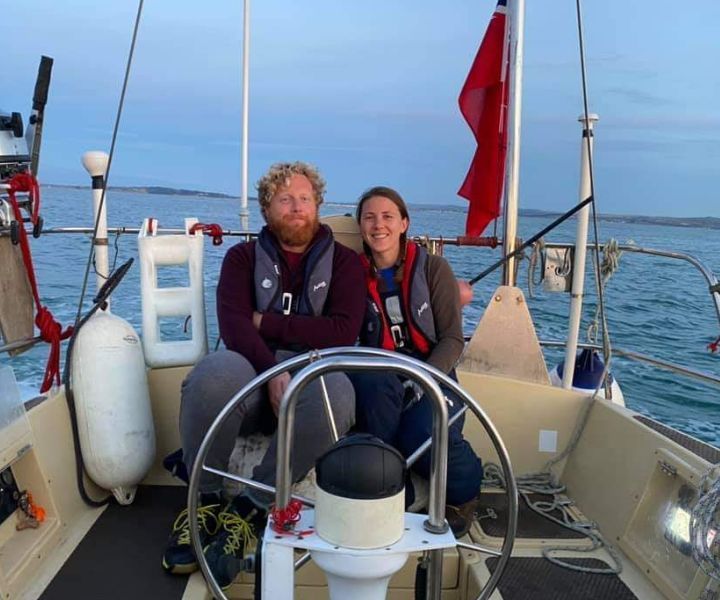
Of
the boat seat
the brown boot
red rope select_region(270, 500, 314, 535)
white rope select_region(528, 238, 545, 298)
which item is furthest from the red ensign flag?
red rope select_region(270, 500, 314, 535)

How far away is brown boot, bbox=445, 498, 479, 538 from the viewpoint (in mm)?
2279

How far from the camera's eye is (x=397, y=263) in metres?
Answer: 2.65

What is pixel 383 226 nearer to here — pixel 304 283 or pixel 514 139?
pixel 304 283

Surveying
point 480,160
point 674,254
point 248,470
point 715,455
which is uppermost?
point 480,160

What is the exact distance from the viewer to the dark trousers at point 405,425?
2.30 meters

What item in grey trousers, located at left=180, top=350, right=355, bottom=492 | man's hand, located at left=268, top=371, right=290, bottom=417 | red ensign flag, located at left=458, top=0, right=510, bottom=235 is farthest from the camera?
red ensign flag, located at left=458, top=0, right=510, bottom=235

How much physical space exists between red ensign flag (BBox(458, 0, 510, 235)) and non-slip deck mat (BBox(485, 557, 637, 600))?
1872 mm

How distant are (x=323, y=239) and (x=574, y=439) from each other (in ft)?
4.09

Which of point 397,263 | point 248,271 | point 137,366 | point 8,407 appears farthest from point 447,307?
point 8,407

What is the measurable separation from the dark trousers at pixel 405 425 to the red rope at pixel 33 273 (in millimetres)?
1006

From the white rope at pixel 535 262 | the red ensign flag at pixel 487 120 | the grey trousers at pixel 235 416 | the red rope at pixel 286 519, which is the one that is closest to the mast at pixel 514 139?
the white rope at pixel 535 262

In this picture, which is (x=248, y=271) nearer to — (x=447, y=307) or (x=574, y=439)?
(x=447, y=307)

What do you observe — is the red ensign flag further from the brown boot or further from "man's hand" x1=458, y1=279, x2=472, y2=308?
the brown boot

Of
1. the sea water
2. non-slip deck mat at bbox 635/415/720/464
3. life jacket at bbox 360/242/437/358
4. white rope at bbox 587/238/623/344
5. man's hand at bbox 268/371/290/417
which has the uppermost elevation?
white rope at bbox 587/238/623/344
